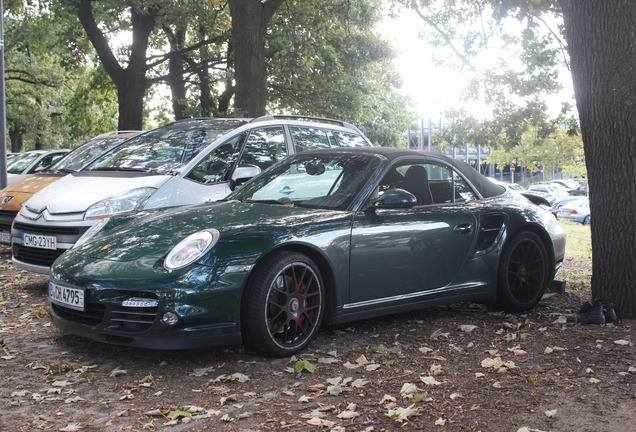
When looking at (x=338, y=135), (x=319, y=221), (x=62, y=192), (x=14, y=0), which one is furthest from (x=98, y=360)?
(x=14, y=0)

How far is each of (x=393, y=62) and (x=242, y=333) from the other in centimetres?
3119

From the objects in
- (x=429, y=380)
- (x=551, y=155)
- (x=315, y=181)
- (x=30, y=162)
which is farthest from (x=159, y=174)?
(x=551, y=155)

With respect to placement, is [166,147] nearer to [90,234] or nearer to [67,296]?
[90,234]

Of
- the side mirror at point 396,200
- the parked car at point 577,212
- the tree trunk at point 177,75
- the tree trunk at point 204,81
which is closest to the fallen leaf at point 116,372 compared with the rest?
the side mirror at point 396,200

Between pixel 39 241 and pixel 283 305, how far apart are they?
3443mm

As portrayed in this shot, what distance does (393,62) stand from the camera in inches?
1347

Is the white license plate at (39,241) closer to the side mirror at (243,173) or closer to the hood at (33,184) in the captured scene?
the side mirror at (243,173)

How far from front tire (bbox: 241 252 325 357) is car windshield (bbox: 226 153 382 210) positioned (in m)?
0.70

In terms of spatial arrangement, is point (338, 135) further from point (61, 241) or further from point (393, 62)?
point (393, 62)

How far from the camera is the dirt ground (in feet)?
11.9

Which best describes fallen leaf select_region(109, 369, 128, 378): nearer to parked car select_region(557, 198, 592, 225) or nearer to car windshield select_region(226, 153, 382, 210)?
car windshield select_region(226, 153, 382, 210)

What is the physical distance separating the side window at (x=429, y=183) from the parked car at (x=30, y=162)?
11129 mm

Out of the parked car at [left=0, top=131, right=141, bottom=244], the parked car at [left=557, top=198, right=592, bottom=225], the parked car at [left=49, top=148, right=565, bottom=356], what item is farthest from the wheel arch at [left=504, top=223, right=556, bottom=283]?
the parked car at [left=557, top=198, right=592, bottom=225]

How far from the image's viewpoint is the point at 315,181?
552 centimetres
